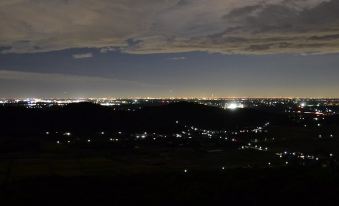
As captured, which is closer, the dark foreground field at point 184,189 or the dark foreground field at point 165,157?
the dark foreground field at point 184,189

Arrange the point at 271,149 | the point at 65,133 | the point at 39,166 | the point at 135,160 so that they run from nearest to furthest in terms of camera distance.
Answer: the point at 39,166
the point at 135,160
the point at 271,149
the point at 65,133

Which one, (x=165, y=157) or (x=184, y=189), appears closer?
(x=184, y=189)

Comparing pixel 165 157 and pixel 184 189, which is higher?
pixel 184 189

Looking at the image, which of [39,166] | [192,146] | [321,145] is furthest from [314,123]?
[39,166]

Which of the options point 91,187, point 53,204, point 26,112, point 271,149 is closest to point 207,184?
point 91,187

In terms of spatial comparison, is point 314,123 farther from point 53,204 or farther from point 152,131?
point 53,204

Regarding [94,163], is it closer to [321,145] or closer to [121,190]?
[121,190]

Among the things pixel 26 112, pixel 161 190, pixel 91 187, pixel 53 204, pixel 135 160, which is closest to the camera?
pixel 53 204

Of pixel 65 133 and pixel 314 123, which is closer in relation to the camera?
pixel 65 133

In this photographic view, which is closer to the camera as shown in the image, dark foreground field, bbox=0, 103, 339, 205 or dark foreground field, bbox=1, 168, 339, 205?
dark foreground field, bbox=1, 168, 339, 205
